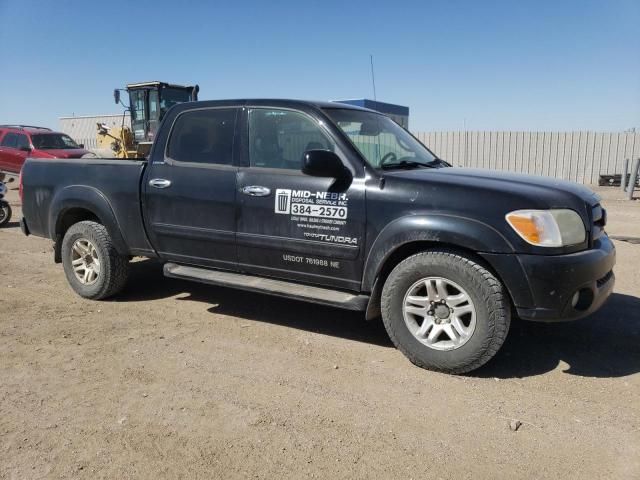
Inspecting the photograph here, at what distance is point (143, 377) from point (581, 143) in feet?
69.2

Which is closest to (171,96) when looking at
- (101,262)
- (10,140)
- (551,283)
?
(10,140)

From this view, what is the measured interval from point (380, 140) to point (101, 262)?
297 cm

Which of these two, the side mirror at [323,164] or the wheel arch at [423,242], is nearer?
the wheel arch at [423,242]

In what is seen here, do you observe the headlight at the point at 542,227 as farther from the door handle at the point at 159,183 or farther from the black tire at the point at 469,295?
the door handle at the point at 159,183

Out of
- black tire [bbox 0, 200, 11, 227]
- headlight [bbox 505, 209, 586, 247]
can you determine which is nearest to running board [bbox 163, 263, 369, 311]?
headlight [bbox 505, 209, 586, 247]

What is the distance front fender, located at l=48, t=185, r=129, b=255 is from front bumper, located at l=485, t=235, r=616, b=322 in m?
3.54

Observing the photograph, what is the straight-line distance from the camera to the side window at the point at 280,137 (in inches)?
171

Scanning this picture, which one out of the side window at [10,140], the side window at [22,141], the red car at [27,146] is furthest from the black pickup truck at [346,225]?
the side window at [10,140]

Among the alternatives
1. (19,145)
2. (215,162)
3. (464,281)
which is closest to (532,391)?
(464,281)

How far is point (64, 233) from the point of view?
5.84 meters

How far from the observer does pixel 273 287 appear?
4.39 metres

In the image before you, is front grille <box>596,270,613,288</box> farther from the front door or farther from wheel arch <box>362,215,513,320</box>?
the front door

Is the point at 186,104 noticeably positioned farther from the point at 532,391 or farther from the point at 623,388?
the point at 623,388

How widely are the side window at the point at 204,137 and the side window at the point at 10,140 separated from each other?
14.1 meters
